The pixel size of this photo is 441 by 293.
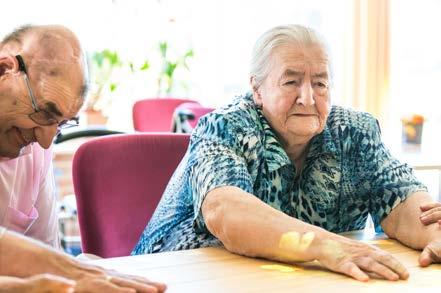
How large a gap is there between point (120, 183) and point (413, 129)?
2585 mm

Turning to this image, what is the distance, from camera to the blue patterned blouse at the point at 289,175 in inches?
67.1

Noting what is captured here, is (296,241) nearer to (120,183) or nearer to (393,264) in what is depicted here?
(393,264)

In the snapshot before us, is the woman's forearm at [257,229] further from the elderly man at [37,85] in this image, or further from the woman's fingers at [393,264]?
the elderly man at [37,85]

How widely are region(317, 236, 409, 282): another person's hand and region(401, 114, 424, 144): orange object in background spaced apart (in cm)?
275

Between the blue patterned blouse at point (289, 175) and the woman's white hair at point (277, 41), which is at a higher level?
the woman's white hair at point (277, 41)

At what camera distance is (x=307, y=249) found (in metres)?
1.37

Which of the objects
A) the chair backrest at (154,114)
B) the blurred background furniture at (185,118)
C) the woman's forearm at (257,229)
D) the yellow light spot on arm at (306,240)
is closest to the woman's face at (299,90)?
the woman's forearm at (257,229)

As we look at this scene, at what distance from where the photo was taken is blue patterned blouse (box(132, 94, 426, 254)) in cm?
170

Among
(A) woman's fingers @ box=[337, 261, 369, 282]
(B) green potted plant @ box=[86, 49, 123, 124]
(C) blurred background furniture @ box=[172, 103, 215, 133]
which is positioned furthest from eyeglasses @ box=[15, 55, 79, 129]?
(B) green potted plant @ box=[86, 49, 123, 124]

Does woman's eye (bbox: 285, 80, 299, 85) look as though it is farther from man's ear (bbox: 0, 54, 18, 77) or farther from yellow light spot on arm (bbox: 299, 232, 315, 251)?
man's ear (bbox: 0, 54, 18, 77)

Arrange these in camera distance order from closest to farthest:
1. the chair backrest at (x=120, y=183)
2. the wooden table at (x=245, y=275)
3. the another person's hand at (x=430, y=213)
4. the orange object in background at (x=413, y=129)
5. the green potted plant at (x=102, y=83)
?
the wooden table at (x=245, y=275)
the another person's hand at (x=430, y=213)
the chair backrest at (x=120, y=183)
the orange object in background at (x=413, y=129)
the green potted plant at (x=102, y=83)

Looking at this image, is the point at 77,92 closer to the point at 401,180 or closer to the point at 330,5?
the point at 401,180

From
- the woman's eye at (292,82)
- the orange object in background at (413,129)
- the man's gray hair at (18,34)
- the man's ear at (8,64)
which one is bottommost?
the orange object in background at (413,129)

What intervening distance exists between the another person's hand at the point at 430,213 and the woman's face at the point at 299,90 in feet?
1.17
